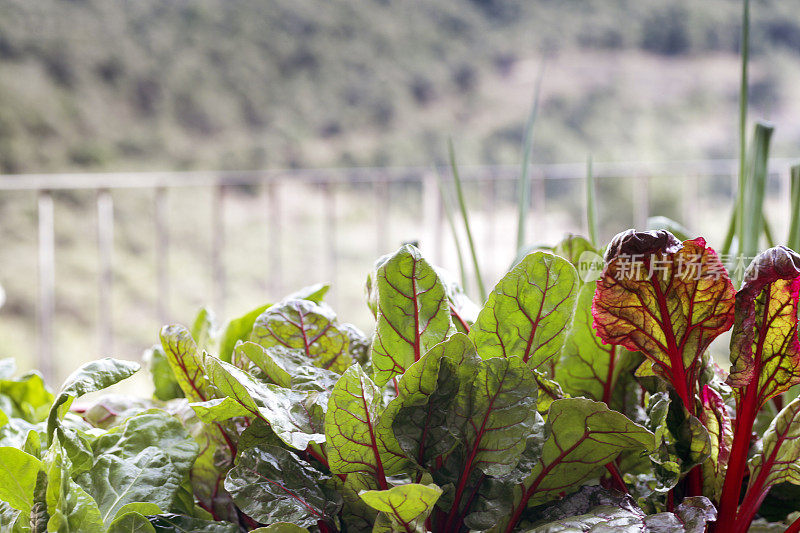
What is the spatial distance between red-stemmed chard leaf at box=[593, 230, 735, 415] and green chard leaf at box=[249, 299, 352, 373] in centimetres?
12

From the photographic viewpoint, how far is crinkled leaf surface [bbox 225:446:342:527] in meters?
0.21

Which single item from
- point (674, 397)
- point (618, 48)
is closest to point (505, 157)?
point (618, 48)

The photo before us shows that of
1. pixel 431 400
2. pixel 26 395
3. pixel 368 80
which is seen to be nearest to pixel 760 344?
pixel 431 400

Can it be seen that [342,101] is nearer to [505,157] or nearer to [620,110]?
[505,157]

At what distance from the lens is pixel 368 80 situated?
9273mm

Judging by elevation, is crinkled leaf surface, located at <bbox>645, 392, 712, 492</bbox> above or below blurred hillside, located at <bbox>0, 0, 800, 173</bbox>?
below

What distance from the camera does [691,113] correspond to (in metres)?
9.91

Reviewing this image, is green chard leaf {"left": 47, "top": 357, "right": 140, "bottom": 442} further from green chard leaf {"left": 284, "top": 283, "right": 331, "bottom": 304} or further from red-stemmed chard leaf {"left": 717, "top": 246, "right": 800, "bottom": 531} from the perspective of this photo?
red-stemmed chard leaf {"left": 717, "top": 246, "right": 800, "bottom": 531}

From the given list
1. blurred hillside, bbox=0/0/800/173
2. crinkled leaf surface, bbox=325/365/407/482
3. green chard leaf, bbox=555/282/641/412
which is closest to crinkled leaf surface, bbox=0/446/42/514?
crinkled leaf surface, bbox=325/365/407/482

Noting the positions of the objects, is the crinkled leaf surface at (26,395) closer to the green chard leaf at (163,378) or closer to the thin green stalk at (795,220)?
the green chard leaf at (163,378)

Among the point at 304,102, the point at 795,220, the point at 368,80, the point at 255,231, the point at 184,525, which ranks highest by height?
the point at 368,80

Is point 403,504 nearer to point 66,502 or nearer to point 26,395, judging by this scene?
point 66,502

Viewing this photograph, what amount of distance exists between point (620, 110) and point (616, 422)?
34.0ft

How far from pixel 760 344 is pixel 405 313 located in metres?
0.12
